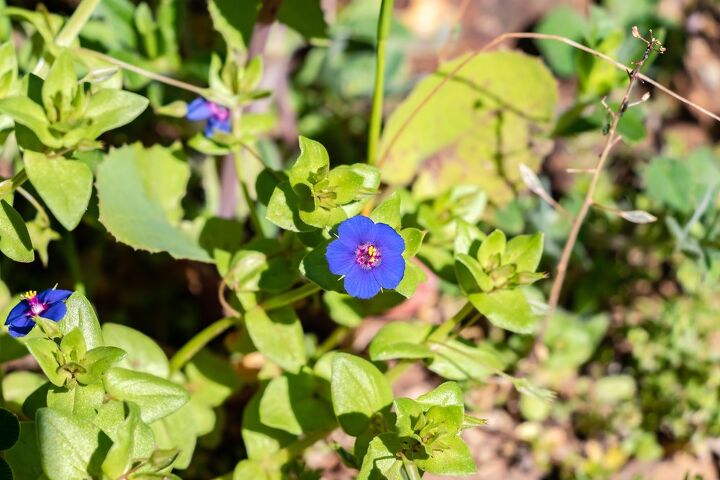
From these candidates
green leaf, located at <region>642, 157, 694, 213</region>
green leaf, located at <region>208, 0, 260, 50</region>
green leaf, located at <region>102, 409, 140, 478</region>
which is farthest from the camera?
green leaf, located at <region>642, 157, 694, 213</region>

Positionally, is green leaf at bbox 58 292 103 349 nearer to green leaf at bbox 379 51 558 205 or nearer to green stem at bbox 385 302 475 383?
green stem at bbox 385 302 475 383

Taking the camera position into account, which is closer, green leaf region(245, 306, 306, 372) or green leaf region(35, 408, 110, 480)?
green leaf region(35, 408, 110, 480)

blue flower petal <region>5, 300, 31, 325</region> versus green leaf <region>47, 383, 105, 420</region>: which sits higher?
blue flower petal <region>5, 300, 31, 325</region>

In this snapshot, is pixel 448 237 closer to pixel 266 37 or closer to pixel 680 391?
pixel 266 37

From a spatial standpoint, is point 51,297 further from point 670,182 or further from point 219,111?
point 670,182

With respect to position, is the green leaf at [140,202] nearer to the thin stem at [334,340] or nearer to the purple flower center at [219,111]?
the purple flower center at [219,111]

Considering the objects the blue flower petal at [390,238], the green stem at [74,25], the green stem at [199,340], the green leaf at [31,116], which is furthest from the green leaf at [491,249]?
the green stem at [74,25]

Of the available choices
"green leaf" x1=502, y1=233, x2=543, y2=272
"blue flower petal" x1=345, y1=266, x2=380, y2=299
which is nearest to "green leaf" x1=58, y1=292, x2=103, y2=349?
"blue flower petal" x1=345, y1=266, x2=380, y2=299
